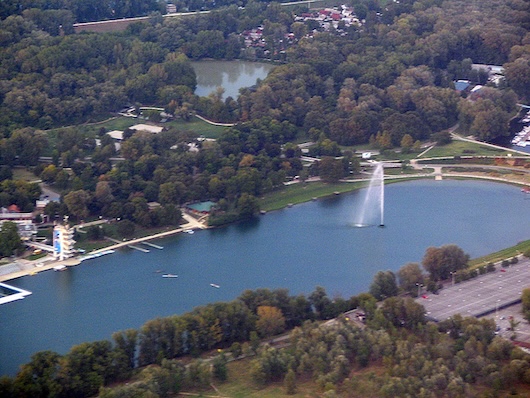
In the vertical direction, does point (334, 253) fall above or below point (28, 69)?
below

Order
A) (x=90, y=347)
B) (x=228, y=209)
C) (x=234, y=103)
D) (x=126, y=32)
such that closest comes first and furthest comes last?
(x=90, y=347), (x=228, y=209), (x=234, y=103), (x=126, y=32)

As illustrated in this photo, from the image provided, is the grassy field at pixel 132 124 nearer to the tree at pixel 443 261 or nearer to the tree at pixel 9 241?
the tree at pixel 9 241

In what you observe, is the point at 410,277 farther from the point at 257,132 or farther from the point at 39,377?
the point at 257,132

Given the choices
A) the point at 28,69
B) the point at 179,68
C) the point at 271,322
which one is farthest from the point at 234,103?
the point at 271,322

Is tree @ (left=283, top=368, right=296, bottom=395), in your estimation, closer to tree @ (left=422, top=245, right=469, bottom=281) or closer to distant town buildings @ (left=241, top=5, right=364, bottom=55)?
tree @ (left=422, top=245, right=469, bottom=281)

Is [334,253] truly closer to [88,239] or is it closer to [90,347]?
[88,239]

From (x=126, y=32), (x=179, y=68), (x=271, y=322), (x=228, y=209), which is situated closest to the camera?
(x=271, y=322)

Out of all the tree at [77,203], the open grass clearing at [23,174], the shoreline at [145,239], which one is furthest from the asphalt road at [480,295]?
the open grass clearing at [23,174]

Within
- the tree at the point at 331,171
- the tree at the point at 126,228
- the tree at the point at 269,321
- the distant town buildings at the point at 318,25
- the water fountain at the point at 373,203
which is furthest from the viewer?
the distant town buildings at the point at 318,25
